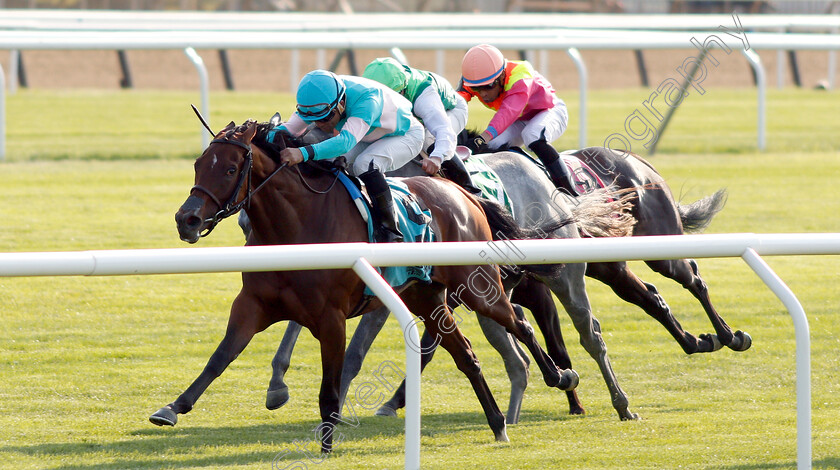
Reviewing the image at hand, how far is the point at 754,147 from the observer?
12406 millimetres

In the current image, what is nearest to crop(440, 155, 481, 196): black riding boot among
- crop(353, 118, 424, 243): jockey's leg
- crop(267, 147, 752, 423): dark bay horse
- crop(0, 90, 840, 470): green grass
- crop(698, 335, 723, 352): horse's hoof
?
crop(267, 147, 752, 423): dark bay horse

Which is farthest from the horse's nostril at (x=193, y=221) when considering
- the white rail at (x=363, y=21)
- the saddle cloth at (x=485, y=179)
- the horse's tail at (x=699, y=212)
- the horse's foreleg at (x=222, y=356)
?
the white rail at (x=363, y=21)

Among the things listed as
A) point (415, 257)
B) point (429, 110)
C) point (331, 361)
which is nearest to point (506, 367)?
point (331, 361)

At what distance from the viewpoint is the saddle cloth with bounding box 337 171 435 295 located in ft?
13.7

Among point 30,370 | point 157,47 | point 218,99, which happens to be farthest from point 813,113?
point 30,370

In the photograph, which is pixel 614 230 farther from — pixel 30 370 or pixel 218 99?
pixel 218 99

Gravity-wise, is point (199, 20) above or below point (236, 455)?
below

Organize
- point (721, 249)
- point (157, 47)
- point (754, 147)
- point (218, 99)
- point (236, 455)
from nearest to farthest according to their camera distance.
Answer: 1. point (721, 249)
2. point (236, 455)
3. point (157, 47)
4. point (754, 147)
5. point (218, 99)

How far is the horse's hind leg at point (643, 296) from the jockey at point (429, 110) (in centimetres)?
83

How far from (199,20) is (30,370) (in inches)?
437

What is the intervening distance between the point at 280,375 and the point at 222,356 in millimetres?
895

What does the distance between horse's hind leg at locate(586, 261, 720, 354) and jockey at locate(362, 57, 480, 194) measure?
0.83 m

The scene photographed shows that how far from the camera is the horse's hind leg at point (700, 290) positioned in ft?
18.0

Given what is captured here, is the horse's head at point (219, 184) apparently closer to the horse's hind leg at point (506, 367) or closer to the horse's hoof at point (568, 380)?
the horse's hind leg at point (506, 367)
